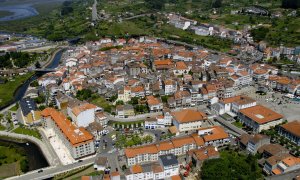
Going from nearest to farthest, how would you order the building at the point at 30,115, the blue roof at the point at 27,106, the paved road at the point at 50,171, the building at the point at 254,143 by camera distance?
1. the paved road at the point at 50,171
2. the building at the point at 254,143
3. the building at the point at 30,115
4. the blue roof at the point at 27,106

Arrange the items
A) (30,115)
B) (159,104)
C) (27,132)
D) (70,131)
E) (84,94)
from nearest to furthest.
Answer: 1. (70,131)
2. (27,132)
3. (30,115)
4. (159,104)
5. (84,94)

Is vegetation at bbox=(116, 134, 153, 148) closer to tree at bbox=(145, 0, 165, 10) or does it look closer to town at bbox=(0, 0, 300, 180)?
town at bbox=(0, 0, 300, 180)

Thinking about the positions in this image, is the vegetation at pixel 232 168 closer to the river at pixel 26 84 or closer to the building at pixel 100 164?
the building at pixel 100 164

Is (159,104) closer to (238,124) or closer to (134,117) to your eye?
(134,117)

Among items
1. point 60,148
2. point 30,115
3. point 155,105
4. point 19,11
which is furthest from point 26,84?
point 19,11

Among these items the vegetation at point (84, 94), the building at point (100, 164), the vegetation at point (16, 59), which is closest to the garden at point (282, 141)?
the building at point (100, 164)

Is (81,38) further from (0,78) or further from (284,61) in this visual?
(284,61)

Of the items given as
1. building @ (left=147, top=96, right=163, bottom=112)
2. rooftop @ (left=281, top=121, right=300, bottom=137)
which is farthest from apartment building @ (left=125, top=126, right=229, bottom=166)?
building @ (left=147, top=96, right=163, bottom=112)
